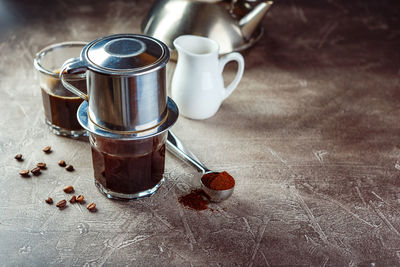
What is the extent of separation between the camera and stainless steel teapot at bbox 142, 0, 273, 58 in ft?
3.55

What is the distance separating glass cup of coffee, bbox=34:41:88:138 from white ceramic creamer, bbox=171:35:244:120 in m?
0.20

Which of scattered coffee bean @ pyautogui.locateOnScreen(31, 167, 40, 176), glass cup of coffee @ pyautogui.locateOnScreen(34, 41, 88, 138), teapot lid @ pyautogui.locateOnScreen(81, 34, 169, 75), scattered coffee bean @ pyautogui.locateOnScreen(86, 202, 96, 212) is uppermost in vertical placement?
teapot lid @ pyautogui.locateOnScreen(81, 34, 169, 75)

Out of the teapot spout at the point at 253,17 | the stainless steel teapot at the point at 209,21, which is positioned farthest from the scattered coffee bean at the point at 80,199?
the teapot spout at the point at 253,17

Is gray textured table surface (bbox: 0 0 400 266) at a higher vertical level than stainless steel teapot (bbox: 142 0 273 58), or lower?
lower

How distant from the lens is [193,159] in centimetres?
84

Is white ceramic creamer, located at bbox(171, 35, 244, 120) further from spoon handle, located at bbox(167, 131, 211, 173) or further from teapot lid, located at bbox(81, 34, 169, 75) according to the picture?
teapot lid, located at bbox(81, 34, 169, 75)

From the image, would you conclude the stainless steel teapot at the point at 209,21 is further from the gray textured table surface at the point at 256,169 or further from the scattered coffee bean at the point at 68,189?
the scattered coffee bean at the point at 68,189

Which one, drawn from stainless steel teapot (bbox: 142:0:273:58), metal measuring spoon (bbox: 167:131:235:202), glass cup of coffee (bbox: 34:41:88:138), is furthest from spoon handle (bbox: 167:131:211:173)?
stainless steel teapot (bbox: 142:0:273:58)

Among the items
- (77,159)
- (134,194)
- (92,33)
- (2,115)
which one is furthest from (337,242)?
(92,33)

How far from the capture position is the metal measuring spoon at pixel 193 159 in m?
0.77

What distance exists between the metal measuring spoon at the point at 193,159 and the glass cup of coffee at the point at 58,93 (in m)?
0.18

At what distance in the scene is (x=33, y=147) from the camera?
878 millimetres

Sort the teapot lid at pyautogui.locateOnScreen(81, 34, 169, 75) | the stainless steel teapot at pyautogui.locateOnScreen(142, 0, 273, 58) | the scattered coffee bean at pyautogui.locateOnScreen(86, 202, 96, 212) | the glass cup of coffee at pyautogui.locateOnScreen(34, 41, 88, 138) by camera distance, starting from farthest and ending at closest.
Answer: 1. the stainless steel teapot at pyautogui.locateOnScreen(142, 0, 273, 58)
2. the glass cup of coffee at pyautogui.locateOnScreen(34, 41, 88, 138)
3. the scattered coffee bean at pyautogui.locateOnScreen(86, 202, 96, 212)
4. the teapot lid at pyautogui.locateOnScreen(81, 34, 169, 75)

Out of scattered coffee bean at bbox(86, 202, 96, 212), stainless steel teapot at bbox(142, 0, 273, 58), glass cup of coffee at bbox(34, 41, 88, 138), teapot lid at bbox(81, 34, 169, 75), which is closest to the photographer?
teapot lid at bbox(81, 34, 169, 75)
